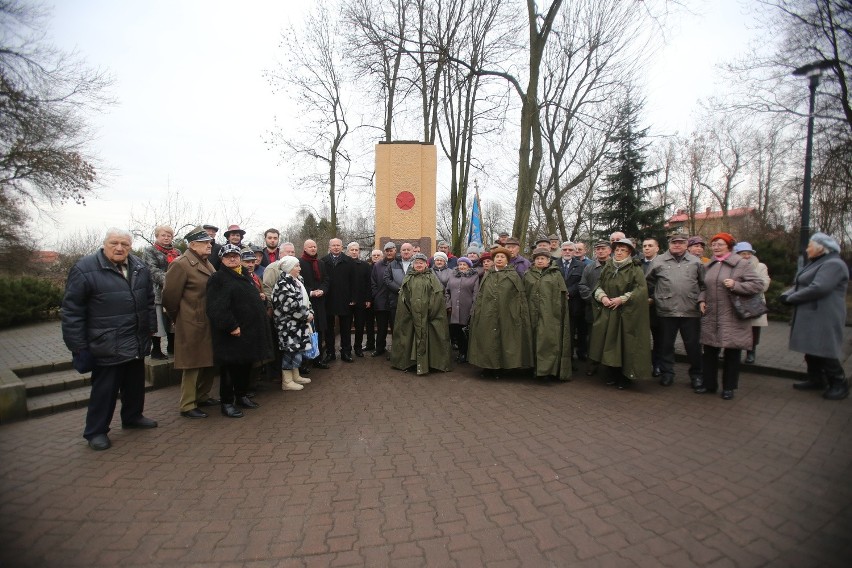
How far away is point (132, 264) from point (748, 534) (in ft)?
18.0

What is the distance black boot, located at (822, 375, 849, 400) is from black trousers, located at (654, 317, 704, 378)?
1320 mm

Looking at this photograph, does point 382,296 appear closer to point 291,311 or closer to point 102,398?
point 291,311

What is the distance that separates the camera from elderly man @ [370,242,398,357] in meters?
7.24

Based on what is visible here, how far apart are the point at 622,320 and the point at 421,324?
2.86 meters

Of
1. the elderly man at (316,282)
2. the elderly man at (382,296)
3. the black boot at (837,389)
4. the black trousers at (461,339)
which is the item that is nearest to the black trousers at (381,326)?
the elderly man at (382,296)

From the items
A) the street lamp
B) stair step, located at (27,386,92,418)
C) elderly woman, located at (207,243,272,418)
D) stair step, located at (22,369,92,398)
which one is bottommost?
stair step, located at (27,386,92,418)

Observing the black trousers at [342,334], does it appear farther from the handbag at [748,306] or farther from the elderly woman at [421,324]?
the handbag at [748,306]

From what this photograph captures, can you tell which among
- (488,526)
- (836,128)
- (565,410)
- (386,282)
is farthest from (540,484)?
(386,282)

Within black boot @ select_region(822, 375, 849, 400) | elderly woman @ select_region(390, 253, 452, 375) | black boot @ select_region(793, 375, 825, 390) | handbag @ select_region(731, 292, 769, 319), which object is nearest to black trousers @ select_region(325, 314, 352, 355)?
elderly woman @ select_region(390, 253, 452, 375)

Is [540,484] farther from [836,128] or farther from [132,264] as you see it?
[132,264]

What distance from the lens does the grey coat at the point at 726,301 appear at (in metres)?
4.87

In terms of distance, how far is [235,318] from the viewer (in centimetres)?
448

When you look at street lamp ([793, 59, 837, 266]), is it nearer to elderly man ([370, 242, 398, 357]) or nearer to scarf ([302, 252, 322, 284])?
elderly man ([370, 242, 398, 357])

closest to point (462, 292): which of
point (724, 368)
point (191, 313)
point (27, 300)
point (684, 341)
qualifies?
point (684, 341)
